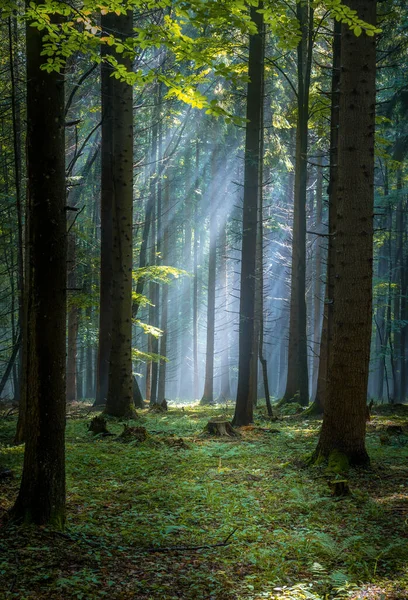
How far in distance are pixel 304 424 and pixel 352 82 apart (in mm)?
7942

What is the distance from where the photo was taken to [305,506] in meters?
5.84

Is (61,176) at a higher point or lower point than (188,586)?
higher

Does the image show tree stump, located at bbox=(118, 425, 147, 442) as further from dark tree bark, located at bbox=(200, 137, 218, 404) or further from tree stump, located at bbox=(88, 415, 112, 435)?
dark tree bark, located at bbox=(200, 137, 218, 404)

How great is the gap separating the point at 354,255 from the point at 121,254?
614cm

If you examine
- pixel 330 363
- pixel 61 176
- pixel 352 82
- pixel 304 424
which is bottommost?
pixel 304 424

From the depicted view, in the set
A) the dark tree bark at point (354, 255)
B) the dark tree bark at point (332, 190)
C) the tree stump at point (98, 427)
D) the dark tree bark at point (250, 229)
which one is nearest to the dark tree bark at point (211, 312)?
the dark tree bark at point (332, 190)

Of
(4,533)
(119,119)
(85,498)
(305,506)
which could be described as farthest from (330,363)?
(119,119)

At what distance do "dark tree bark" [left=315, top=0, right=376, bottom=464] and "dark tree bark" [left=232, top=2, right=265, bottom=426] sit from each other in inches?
172

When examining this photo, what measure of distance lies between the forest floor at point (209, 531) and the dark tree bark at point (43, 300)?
452 millimetres

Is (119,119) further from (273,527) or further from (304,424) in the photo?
(273,527)

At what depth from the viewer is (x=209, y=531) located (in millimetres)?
5105

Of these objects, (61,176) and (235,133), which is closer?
(61,176)

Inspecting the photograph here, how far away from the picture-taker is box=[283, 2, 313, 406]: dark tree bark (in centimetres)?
1567

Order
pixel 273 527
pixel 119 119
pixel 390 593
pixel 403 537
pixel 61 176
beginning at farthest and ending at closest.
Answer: pixel 119 119 < pixel 273 527 < pixel 403 537 < pixel 61 176 < pixel 390 593
